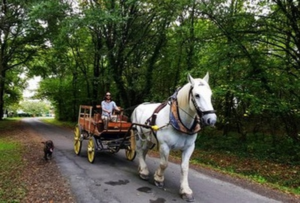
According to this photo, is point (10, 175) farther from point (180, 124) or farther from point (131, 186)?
point (180, 124)

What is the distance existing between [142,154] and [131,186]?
1.22 meters

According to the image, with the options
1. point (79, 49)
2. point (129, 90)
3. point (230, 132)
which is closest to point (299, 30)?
point (230, 132)

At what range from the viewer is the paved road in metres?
5.56

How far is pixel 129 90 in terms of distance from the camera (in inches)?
751

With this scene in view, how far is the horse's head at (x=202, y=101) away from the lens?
4648 mm

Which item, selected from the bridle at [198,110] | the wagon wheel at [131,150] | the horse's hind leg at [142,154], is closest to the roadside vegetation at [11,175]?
the horse's hind leg at [142,154]

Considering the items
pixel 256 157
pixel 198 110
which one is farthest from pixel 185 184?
pixel 256 157

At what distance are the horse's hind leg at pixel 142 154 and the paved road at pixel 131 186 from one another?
0.56 ft

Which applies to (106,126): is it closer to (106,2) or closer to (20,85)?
(106,2)

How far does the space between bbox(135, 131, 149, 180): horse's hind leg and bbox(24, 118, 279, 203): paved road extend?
172 millimetres

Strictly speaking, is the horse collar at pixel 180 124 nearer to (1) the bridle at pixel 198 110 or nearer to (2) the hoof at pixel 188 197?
(1) the bridle at pixel 198 110

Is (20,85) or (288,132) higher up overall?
(20,85)

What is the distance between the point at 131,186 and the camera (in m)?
6.26

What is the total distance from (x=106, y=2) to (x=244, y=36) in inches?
317
